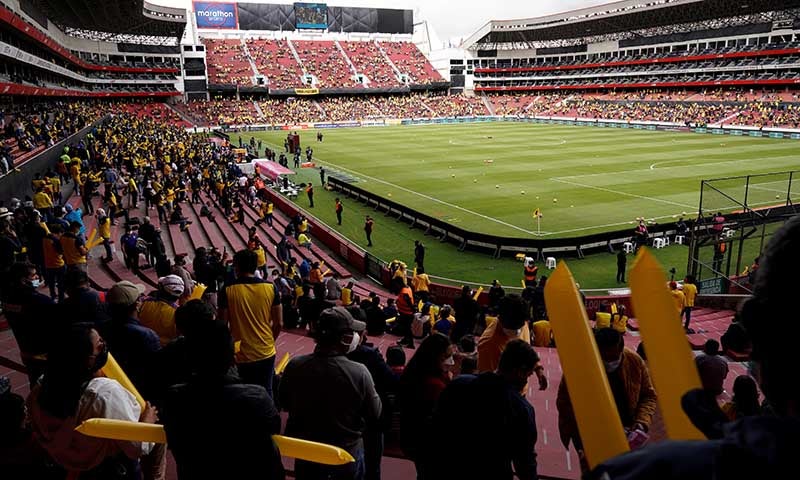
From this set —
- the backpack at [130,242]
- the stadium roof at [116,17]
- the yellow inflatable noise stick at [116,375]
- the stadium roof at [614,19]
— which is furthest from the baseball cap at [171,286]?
the stadium roof at [614,19]

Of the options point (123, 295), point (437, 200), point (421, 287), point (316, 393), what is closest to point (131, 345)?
point (123, 295)

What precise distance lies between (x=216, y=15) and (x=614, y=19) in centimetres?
6697

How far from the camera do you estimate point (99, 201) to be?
22.2 meters

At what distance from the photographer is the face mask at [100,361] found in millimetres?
3346

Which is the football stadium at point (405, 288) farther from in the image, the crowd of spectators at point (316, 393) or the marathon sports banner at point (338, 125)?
the marathon sports banner at point (338, 125)

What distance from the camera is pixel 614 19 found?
87.2 metres

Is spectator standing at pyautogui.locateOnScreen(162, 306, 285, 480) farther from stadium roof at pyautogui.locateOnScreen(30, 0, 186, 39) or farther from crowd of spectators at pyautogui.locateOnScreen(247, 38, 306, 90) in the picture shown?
crowd of spectators at pyautogui.locateOnScreen(247, 38, 306, 90)

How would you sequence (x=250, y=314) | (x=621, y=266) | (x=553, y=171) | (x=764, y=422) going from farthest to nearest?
(x=553, y=171) < (x=621, y=266) < (x=250, y=314) < (x=764, y=422)

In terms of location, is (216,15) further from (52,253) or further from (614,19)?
(52,253)

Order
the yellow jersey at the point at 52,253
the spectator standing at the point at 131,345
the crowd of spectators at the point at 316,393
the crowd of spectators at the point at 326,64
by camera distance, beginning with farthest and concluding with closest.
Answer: the crowd of spectators at the point at 326,64 < the yellow jersey at the point at 52,253 < the spectator standing at the point at 131,345 < the crowd of spectators at the point at 316,393

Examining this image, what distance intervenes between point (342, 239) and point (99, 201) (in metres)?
9.51

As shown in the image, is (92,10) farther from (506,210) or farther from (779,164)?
(779,164)

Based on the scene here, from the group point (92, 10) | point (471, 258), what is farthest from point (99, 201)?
point (92, 10)

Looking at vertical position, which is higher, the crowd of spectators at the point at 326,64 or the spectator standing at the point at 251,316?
the crowd of spectators at the point at 326,64
